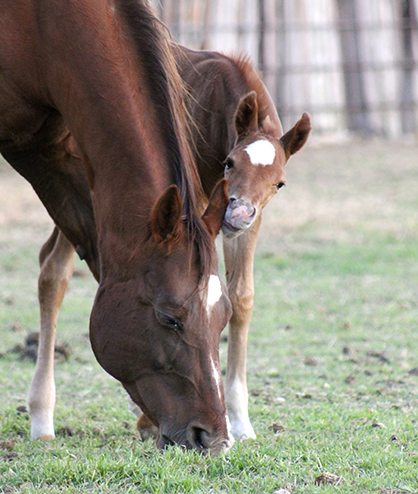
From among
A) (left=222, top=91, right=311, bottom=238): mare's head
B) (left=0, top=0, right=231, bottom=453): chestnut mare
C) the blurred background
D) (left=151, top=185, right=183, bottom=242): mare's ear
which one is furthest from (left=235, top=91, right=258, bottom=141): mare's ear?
the blurred background

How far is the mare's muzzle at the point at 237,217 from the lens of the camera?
135 inches

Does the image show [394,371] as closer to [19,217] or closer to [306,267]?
[306,267]

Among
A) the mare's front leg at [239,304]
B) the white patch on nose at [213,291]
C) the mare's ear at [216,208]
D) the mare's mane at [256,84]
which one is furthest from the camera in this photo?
the mare's mane at [256,84]

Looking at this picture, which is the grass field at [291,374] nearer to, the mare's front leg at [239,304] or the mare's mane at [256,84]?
the mare's front leg at [239,304]

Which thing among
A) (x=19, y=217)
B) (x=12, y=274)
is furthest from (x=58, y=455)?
(x=19, y=217)

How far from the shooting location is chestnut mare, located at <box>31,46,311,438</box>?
369 cm

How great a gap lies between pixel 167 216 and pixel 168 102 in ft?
1.85

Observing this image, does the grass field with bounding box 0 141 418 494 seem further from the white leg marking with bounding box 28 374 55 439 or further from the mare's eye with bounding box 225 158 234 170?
the mare's eye with bounding box 225 158 234 170

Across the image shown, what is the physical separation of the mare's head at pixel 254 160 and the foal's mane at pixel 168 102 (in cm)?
38

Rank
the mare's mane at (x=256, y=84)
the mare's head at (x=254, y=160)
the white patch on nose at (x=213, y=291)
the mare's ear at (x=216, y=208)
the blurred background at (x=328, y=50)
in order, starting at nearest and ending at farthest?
the white patch on nose at (x=213, y=291), the mare's ear at (x=216, y=208), the mare's head at (x=254, y=160), the mare's mane at (x=256, y=84), the blurred background at (x=328, y=50)

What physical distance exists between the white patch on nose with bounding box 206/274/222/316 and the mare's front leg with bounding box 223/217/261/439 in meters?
1.03

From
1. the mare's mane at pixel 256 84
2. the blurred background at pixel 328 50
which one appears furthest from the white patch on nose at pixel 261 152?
the blurred background at pixel 328 50

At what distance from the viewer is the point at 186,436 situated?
2.80 m

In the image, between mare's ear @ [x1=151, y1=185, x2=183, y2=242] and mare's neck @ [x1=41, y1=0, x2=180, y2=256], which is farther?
mare's neck @ [x1=41, y1=0, x2=180, y2=256]
